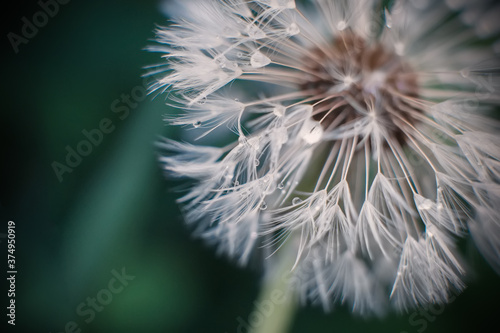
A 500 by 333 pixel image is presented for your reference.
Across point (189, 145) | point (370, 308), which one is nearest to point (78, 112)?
point (189, 145)

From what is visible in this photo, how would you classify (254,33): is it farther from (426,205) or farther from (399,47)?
(426,205)

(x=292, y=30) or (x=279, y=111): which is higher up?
Answer: (x=292, y=30)

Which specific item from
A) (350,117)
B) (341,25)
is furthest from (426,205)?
(341,25)

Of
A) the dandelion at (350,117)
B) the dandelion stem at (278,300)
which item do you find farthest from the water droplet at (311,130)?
the dandelion stem at (278,300)

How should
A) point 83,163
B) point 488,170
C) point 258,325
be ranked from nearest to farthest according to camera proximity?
point 488,170 → point 258,325 → point 83,163

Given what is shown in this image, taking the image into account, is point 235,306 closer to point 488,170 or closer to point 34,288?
point 34,288

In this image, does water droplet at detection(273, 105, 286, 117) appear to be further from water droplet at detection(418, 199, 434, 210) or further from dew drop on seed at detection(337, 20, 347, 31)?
water droplet at detection(418, 199, 434, 210)
